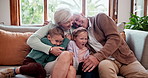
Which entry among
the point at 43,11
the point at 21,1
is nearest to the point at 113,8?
the point at 43,11

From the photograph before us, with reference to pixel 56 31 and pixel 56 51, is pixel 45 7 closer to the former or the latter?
pixel 56 31

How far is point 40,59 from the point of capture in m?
1.62

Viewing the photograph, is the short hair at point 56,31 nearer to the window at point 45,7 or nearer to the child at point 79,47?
the child at point 79,47

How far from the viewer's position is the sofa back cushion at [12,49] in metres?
1.83

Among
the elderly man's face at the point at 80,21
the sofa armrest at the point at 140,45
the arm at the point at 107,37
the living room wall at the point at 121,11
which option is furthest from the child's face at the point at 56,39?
the living room wall at the point at 121,11

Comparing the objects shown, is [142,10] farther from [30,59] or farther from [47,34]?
[30,59]

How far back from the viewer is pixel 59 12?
1.71 meters

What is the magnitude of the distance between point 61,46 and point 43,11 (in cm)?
240

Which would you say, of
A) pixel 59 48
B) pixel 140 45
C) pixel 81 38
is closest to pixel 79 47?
pixel 81 38

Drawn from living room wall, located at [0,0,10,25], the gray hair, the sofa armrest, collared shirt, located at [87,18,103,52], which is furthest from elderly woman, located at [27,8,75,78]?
living room wall, located at [0,0,10,25]

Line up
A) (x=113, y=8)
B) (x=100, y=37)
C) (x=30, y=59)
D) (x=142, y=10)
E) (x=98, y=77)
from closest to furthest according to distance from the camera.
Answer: (x=98, y=77) → (x=30, y=59) → (x=100, y=37) → (x=142, y=10) → (x=113, y=8)

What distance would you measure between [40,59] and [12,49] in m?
0.42

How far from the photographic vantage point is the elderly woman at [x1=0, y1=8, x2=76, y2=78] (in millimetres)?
1390

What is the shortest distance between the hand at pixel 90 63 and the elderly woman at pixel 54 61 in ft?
0.39
